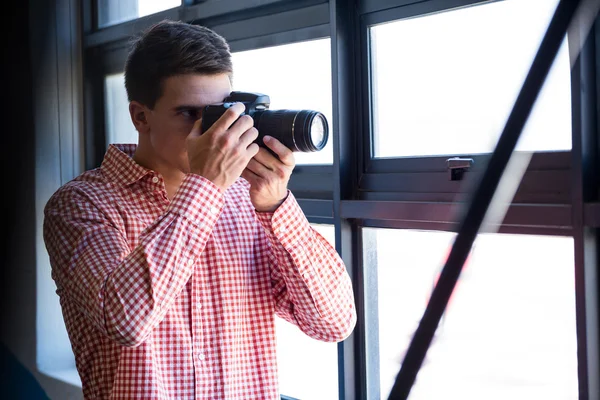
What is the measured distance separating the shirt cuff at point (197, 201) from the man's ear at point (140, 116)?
250 mm

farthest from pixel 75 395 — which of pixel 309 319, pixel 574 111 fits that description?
pixel 574 111

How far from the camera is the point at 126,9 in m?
2.40

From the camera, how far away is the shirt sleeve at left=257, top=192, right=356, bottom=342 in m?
0.99

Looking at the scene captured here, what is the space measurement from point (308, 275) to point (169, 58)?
44cm

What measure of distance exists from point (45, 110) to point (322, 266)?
184 cm

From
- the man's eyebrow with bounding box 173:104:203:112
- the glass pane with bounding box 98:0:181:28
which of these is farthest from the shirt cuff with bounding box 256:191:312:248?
the glass pane with bounding box 98:0:181:28

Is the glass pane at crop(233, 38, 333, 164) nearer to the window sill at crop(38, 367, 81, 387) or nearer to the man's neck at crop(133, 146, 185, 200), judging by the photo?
the man's neck at crop(133, 146, 185, 200)

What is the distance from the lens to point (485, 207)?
0.20m

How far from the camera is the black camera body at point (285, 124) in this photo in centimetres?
93

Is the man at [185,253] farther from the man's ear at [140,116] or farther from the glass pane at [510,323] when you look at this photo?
the glass pane at [510,323]

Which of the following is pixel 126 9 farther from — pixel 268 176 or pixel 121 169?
pixel 268 176

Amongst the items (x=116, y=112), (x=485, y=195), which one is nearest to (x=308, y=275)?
(x=485, y=195)

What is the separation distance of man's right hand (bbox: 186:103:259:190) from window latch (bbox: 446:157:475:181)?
515mm

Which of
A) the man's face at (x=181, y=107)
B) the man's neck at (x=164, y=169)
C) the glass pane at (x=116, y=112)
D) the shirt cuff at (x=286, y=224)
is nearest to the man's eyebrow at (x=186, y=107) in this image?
the man's face at (x=181, y=107)
